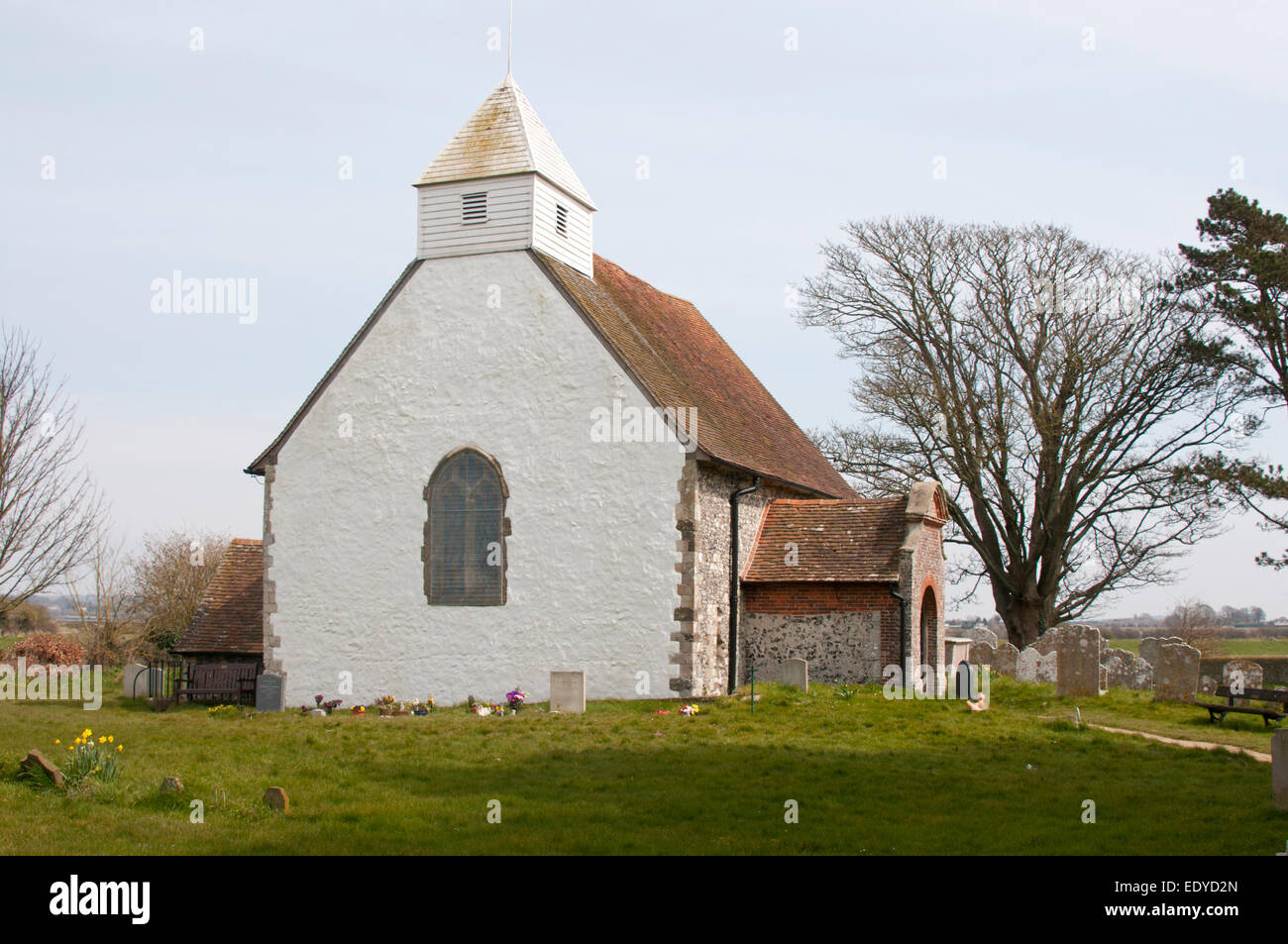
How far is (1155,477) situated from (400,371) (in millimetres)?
21154

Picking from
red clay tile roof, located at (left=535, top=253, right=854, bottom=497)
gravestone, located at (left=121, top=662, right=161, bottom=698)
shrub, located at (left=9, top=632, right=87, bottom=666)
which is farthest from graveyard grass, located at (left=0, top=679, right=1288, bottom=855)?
shrub, located at (left=9, top=632, right=87, bottom=666)

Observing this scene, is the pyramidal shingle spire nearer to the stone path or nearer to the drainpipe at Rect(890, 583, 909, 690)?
the drainpipe at Rect(890, 583, 909, 690)

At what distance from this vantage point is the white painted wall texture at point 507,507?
2002cm

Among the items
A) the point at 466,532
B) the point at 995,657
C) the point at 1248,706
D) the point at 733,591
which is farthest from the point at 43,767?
the point at 995,657

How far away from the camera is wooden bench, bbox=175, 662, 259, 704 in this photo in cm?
2217

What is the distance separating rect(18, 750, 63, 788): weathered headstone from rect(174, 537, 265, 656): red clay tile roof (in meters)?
11.9

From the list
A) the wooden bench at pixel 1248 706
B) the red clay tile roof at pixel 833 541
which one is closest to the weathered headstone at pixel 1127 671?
the wooden bench at pixel 1248 706

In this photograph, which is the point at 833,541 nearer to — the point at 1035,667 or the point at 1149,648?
the point at 1035,667

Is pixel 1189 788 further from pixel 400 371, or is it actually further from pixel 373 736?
pixel 400 371

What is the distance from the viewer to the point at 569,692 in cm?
1867

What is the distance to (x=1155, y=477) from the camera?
31625 mm

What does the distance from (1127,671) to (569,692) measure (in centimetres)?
1367

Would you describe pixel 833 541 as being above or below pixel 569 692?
above

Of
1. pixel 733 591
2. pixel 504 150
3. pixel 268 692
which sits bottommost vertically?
pixel 268 692
